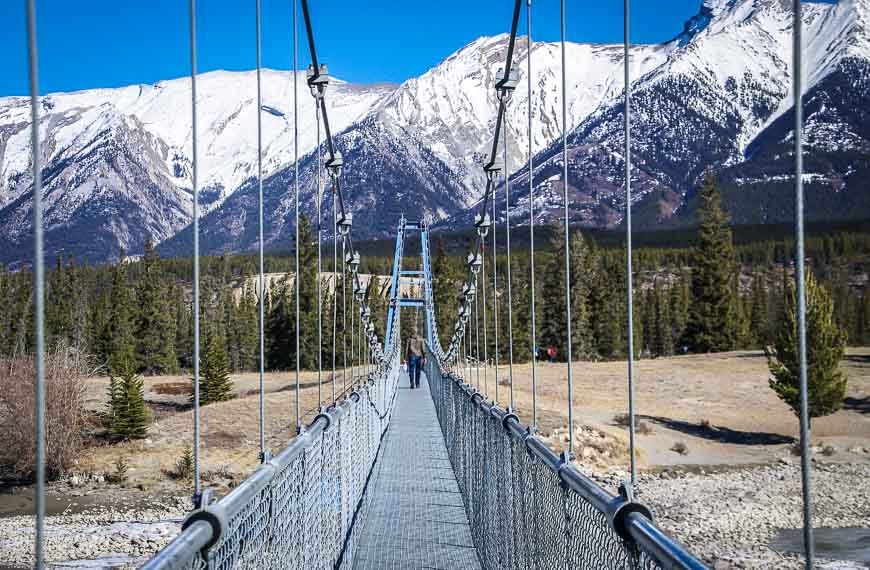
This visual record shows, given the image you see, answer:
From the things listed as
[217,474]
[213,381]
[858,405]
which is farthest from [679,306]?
[217,474]

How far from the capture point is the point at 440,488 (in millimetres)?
8086

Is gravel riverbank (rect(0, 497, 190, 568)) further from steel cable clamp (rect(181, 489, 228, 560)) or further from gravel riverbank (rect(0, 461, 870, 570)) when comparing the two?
steel cable clamp (rect(181, 489, 228, 560))

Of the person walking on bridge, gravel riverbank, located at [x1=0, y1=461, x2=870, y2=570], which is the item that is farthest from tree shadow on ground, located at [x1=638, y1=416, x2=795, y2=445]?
the person walking on bridge

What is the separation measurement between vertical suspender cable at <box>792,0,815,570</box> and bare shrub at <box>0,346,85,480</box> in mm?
19710

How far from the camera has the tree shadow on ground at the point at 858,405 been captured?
31.4 meters

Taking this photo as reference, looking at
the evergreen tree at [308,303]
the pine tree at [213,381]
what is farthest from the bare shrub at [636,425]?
the evergreen tree at [308,303]

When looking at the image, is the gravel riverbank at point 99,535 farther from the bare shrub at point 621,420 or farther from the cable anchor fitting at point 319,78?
the bare shrub at point 621,420

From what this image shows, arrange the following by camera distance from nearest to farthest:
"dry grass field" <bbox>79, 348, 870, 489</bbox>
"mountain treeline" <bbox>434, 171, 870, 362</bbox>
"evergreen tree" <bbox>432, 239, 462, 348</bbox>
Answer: "dry grass field" <bbox>79, 348, 870, 489</bbox>
"mountain treeline" <bbox>434, 171, 870, 362</bbox>
"evergreen tree" <bbox>432, 239, 462, 348</bbox>

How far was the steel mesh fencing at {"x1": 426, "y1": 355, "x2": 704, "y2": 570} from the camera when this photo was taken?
202cm

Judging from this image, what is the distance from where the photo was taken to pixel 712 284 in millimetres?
50656

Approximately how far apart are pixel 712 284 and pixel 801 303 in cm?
5141

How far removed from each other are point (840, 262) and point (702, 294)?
2663 inches

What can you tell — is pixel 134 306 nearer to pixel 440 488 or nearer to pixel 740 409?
pixel 740 409

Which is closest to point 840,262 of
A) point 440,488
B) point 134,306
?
point 134,306
